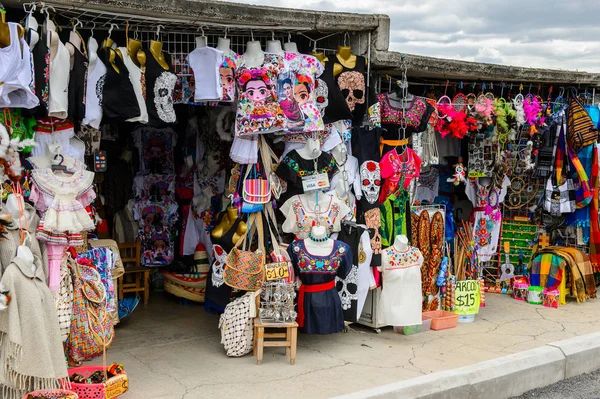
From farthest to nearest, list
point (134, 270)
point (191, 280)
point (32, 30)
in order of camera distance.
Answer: point (191, 280), point (134, 270), point (32, 30)

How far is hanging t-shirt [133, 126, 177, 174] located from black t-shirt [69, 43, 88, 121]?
2.86 m

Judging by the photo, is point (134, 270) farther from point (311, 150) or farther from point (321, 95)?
point (321, 95)

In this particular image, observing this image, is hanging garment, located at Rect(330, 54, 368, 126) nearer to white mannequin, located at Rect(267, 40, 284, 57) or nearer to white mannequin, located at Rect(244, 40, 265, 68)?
white mannequin, located at Rect(267, 40, 284, 57)

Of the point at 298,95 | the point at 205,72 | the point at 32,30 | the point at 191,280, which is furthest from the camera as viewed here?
the point at 191,280

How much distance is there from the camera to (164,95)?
599cm

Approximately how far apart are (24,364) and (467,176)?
6.18 metres

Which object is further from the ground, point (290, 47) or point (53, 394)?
point (290, 47)

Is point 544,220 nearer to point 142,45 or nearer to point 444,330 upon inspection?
point 444,330

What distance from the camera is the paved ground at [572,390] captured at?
620 cm

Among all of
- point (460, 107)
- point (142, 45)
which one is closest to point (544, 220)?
point (460, 107)

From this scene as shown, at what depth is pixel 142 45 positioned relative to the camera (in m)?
6.27

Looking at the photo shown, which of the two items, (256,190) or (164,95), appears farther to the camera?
(256,190)

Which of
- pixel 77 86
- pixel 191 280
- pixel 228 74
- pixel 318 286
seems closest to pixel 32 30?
pixel 77 86

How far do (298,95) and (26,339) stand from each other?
3.26m
